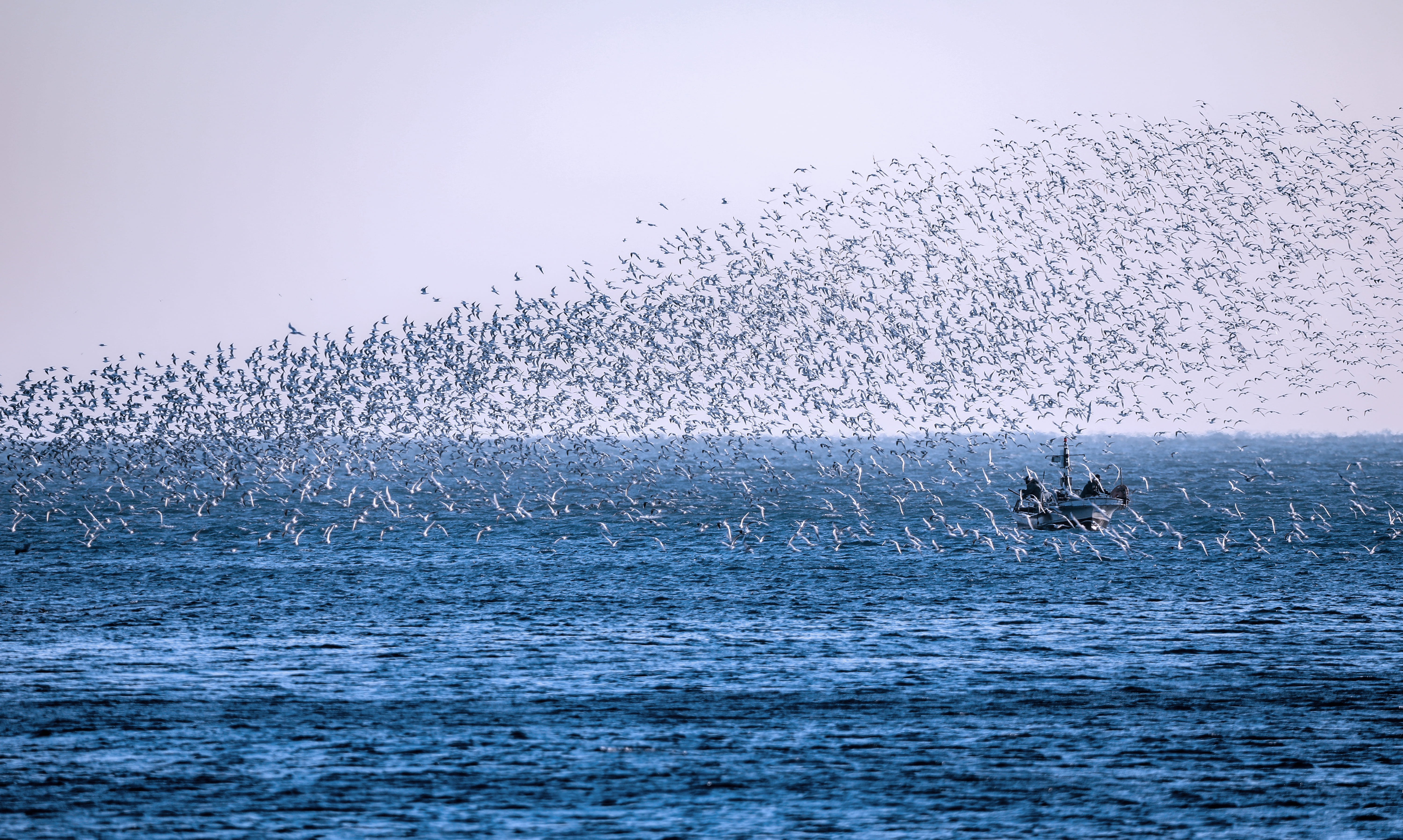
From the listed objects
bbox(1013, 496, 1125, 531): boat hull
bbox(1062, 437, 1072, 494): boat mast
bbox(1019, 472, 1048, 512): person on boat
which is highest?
bbox(1062, 437, 1072, 494): boat mast

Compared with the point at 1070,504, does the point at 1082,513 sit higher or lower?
lower

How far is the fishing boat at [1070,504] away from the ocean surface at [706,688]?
4.29ft

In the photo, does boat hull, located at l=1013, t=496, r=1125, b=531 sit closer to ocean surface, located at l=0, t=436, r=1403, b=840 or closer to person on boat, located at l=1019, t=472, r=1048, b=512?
person on boat, located at l=1019, t=472, r=1048, b=512

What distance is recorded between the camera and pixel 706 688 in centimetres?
3359

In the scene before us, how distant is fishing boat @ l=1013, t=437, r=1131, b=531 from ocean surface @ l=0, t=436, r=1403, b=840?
51.5 inches

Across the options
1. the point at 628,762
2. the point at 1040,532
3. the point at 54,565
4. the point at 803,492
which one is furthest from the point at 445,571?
the point at 803,492

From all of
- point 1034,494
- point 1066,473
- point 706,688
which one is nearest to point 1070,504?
point 1066,473

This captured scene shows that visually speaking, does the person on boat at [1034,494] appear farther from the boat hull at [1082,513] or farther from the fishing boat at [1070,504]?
the boat hull at [1082,513]

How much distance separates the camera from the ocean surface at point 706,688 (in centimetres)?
2327

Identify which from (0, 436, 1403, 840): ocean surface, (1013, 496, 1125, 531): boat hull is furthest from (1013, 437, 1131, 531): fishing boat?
(0, 436, 1403, 840): ocean surface

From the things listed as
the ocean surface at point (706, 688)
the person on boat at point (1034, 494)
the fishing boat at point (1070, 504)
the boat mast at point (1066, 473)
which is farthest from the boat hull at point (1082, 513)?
the ocean surface at point (706, 688)

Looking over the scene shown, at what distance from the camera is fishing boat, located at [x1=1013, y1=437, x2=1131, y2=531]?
2680 inches

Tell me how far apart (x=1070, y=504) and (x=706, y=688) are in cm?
3843

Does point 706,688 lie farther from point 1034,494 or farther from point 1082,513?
point 1034,494
